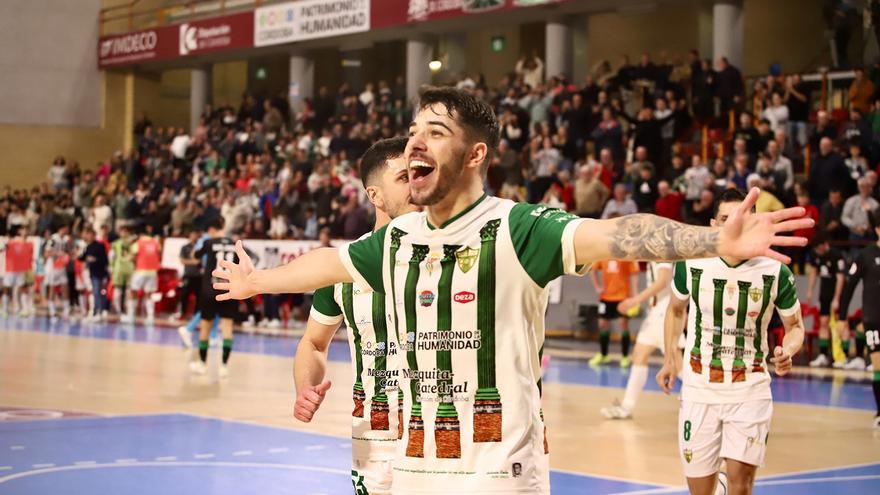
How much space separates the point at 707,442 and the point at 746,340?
0.74m

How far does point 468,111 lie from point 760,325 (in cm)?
436

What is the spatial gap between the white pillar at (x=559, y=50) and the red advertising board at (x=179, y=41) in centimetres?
1207

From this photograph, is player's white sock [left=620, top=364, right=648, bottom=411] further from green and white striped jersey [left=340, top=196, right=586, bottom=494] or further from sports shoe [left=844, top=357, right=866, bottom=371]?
green and white striped jersey [left=340, top=196, right=586, bottom=494]

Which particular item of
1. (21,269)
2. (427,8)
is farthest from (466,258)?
(21,269)

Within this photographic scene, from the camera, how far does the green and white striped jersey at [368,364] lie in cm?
570

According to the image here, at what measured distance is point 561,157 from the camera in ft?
85.9

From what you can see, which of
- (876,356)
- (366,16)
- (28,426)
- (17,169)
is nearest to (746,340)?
(876,356)

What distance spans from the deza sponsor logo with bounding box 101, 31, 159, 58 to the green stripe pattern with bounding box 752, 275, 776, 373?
38.4m

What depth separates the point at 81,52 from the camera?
154ft

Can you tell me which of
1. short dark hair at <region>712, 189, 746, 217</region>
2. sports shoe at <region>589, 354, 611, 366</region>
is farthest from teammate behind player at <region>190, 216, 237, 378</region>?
short dark hair at <region>712, 189, 746, 217</region>

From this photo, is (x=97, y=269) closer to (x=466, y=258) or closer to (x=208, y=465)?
(x=208, y=465)

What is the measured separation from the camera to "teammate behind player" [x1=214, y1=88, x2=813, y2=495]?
4137 mm

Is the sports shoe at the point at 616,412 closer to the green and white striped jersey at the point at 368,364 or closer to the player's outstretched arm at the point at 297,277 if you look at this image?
the green and white striped jersey at the point at 368,364

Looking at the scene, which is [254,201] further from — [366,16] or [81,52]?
[81,52]
